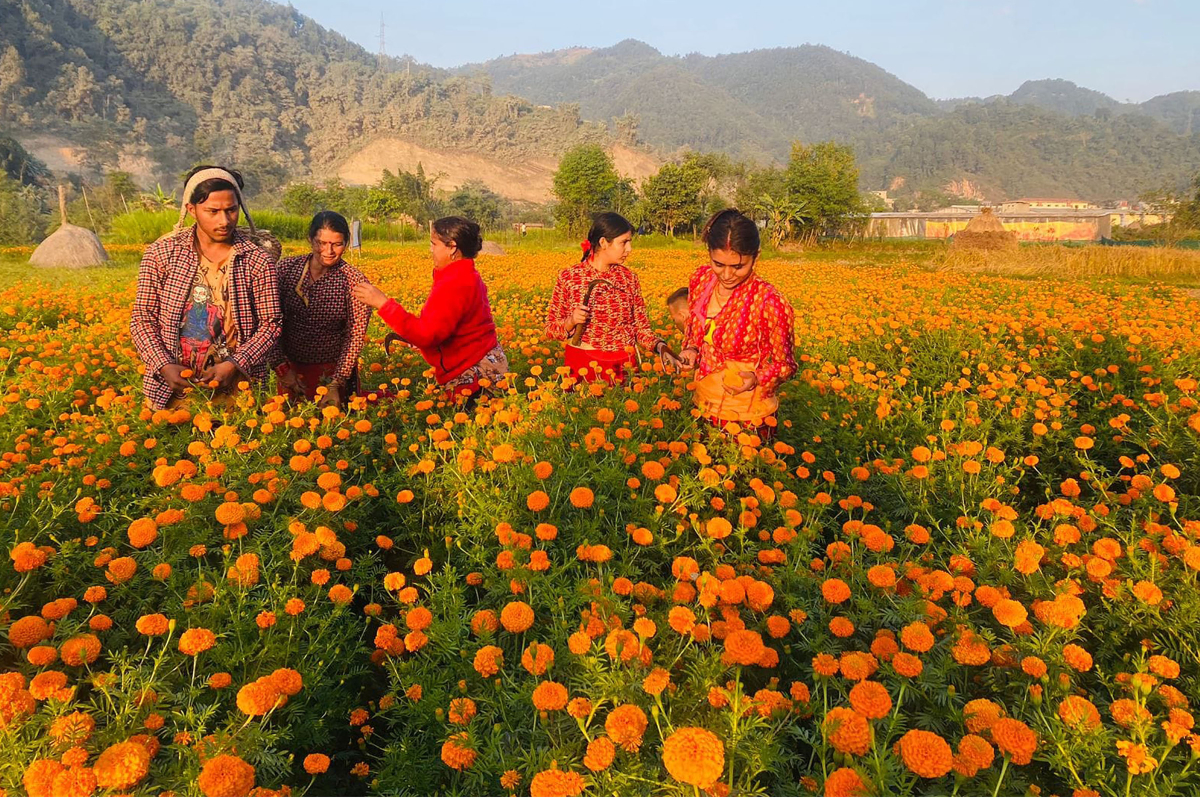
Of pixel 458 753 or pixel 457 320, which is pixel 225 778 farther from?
pixel 457 320

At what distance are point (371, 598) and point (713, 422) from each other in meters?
1.93

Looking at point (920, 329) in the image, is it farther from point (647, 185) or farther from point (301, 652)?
point (647, 185)

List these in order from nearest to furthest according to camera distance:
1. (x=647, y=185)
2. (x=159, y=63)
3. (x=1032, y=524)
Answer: (x=1032, y=524) < (x=647, y=185) < (x=159, y=63)

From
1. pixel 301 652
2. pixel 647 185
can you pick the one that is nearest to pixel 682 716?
pixel 301 652

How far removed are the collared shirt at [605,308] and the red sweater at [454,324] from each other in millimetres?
504

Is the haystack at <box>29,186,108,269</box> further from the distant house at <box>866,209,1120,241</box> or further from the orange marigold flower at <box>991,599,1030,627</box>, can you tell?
the distant house at <box>866,209,1120,241</box>

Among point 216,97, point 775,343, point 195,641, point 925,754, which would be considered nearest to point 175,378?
point 195,641

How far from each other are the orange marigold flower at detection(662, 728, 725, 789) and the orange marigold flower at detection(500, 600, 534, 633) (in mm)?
560

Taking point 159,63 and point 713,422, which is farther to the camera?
point 159,63

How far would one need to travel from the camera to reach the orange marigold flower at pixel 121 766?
1118 millimetres

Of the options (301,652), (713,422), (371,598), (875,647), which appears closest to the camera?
(875,647)

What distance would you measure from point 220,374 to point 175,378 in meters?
0.20

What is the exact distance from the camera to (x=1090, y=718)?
1.30 meters

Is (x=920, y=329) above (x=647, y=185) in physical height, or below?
below
